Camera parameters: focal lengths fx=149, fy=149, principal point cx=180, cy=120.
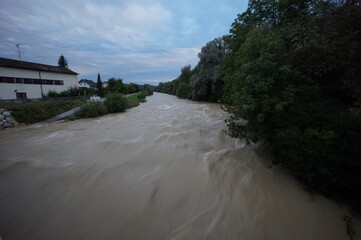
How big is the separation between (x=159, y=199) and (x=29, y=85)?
115ft

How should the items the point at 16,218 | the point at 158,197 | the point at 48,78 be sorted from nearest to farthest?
the point at 16,218
the point at 158,197
the point at 48,78

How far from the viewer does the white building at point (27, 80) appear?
22781 mm

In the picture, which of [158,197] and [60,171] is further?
[60,171]

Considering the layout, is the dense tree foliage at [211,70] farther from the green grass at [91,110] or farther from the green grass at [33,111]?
the green grass at [33,111]

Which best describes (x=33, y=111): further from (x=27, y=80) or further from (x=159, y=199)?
(x=27, y=80)

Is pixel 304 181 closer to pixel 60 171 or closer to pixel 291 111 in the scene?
pixel 291 111

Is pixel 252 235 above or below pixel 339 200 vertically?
below

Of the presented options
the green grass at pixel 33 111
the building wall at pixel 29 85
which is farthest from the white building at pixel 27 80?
the green grass at pixel 33 111

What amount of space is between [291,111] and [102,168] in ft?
17.3

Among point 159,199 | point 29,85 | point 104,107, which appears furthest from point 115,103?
point 29,85

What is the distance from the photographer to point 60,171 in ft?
14.2

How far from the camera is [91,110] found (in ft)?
48.0

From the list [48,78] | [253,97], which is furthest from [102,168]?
[48,78]

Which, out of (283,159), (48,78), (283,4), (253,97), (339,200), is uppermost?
(283,4)
